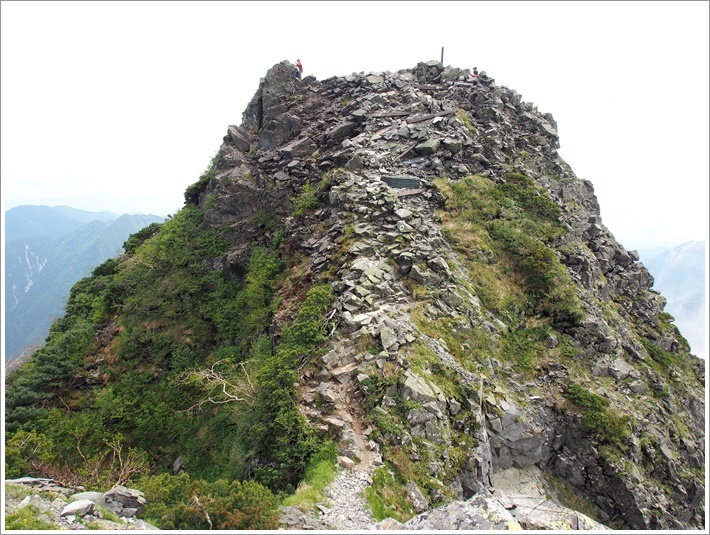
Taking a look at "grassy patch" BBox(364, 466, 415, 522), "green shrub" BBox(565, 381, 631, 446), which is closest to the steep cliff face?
"green shrub" BBox(565, 381, 631, 446)

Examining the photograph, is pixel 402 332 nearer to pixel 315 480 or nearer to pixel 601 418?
pixel 315 480

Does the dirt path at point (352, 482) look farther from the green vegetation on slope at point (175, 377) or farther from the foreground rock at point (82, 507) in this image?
the foreground rock at point (82, 507)

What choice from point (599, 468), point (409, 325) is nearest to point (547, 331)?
point (599, 468)

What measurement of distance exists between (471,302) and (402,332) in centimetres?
417

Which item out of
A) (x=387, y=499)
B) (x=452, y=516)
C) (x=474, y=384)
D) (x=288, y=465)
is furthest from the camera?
(x=474, y=384)

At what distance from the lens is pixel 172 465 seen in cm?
1817

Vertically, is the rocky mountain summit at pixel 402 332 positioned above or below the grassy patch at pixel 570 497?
above

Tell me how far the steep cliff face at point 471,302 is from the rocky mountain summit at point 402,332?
0.09 meters

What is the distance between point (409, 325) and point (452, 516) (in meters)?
6.16


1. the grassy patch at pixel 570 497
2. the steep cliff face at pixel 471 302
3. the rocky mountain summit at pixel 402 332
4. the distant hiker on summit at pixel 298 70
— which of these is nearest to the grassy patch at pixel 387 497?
the rocky mountain summit at pixel 402 332

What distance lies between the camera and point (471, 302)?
15219 mm

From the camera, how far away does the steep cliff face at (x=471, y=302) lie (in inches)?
452

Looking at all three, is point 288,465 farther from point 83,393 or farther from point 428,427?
point 83,393

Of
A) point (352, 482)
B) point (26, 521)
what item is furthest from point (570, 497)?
point (26, 521)
